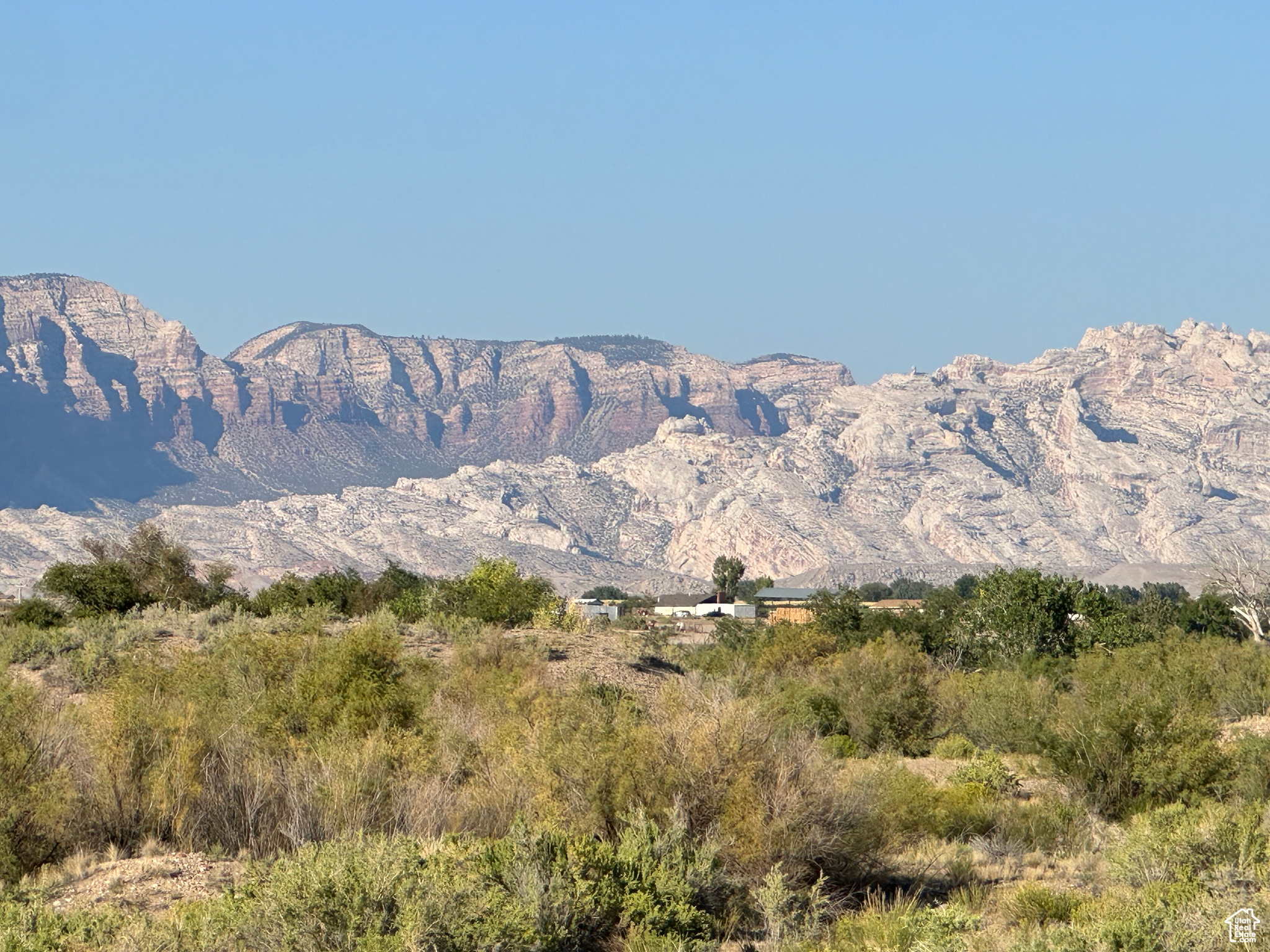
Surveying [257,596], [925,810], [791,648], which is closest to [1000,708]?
[925,810]

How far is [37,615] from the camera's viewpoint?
44750 mm

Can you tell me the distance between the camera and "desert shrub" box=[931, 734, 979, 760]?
102 feet

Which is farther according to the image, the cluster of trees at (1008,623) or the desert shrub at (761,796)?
the cluster of trees at (1008,623)

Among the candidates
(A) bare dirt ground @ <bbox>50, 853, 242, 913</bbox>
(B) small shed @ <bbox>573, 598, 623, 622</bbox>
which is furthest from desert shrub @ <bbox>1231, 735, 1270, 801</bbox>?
(B) small shed @ <bbox>573, 598, 623, 622</bbox>

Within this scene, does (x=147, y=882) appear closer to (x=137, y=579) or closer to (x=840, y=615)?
(x=840, y=615)

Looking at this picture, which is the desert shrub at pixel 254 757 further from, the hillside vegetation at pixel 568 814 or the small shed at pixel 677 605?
the small shed at pixel 677 605

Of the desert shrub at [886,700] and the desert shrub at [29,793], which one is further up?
the desert shrub at [29,793]

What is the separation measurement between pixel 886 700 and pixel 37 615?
2618cm

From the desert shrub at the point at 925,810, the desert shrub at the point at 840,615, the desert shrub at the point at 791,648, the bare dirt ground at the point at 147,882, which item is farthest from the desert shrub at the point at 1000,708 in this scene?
the bare dirt ground at the point at 147,882

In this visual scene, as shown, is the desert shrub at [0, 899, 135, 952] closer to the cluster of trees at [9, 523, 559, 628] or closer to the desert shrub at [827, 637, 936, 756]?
the desert shrub at [827, 637, 936, 756]

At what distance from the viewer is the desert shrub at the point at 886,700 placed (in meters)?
33.6

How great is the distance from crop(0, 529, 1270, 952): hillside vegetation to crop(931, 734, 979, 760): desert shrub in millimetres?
64

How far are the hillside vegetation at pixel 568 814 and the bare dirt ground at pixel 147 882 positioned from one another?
0.07 metres

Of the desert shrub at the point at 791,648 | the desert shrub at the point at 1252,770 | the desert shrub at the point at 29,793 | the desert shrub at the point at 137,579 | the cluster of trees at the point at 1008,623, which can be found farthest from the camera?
the cluster of trees at the point at 1008,623
